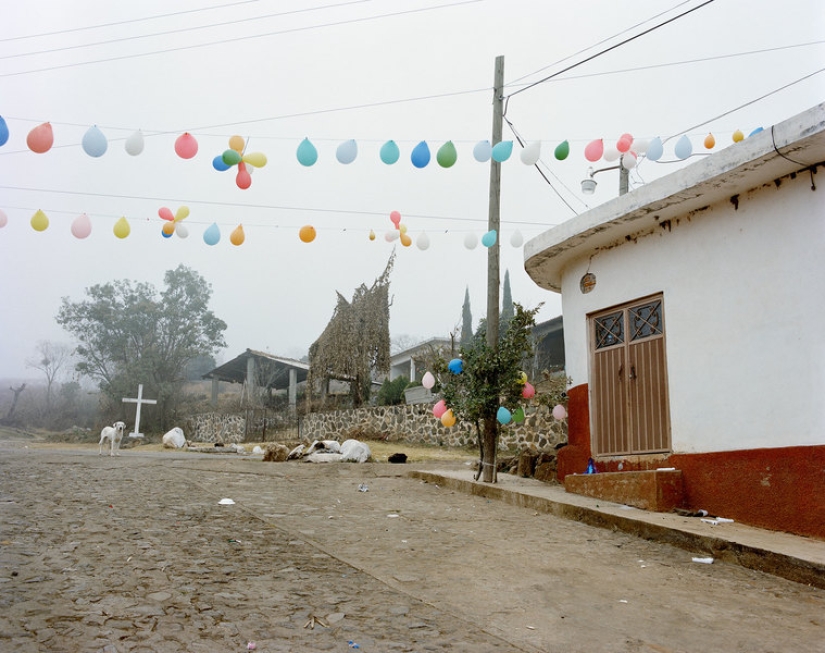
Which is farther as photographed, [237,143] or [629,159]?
[629,159]

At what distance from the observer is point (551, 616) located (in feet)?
13.3

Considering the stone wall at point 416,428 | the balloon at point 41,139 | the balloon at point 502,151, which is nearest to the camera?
the balloon at point 41,139

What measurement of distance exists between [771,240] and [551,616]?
4649 millimetres

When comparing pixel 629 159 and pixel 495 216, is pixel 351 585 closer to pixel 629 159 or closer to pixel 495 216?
pixel 495 216

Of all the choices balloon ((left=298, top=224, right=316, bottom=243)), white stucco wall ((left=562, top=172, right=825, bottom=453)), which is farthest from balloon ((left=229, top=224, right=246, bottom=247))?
white stucco wall ((left=562, top=172, right=825, bottom=453))

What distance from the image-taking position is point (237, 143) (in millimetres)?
8492

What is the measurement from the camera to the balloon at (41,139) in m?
7.41

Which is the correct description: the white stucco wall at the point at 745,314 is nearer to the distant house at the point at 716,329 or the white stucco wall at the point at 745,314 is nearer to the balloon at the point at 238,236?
the distant house at the point at 716,329

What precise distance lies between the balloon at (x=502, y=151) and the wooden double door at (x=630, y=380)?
2503 millimetres

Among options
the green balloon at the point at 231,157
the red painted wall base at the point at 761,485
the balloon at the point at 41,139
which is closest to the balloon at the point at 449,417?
the red painted wall base at the point at 761,485

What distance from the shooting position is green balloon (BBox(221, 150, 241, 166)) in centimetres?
844

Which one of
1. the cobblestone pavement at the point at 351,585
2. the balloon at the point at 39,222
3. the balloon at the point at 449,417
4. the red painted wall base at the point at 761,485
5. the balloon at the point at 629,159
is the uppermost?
the balloon at the point at 629,159

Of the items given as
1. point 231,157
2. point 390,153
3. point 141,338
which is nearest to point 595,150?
point 390,153

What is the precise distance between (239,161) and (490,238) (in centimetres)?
378
